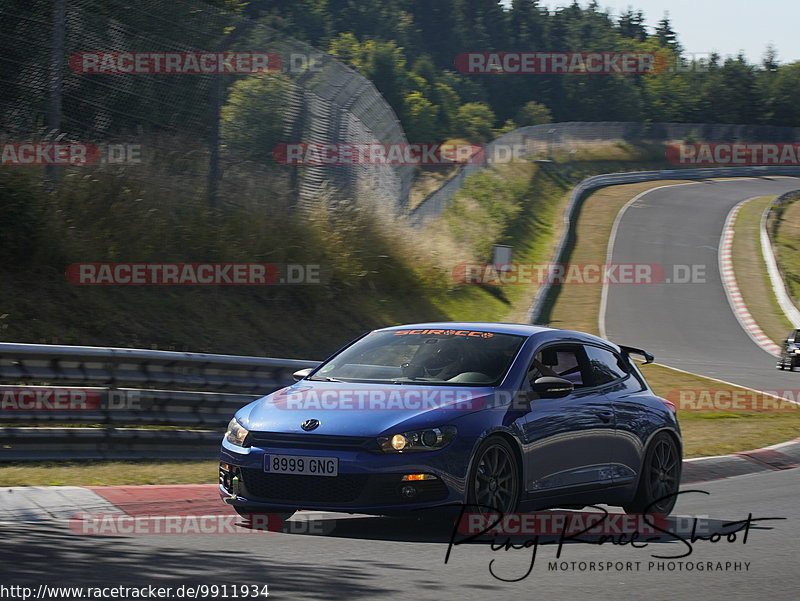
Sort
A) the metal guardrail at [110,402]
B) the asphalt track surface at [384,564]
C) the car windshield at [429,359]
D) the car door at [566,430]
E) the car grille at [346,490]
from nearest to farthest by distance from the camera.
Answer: the asphalt track surface at [384,564], the car grille at [346,490], the car door at [566,430], the car windshield at [429,359], the metal guardrail at [110,402]

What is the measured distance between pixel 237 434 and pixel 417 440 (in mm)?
1319

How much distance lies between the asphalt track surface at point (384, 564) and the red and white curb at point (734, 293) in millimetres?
26279

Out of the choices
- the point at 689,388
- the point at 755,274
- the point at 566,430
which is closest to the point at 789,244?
the point at 755,274

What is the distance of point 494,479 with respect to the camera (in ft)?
25.3

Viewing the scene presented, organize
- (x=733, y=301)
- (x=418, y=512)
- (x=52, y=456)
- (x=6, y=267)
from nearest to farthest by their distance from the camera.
A: (x=418, y=512) → (x=52, y=456) → (x=6, y=267) → (x=733, y=301)

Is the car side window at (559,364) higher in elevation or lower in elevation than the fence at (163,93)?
lower

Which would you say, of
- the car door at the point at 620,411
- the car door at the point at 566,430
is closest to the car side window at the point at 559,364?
the car door at the point at 566,430

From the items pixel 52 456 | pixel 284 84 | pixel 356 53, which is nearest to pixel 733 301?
pixel 284 84

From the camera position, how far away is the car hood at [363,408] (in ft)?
24.5

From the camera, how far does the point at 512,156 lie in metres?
55.9

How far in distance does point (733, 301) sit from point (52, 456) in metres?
33.5

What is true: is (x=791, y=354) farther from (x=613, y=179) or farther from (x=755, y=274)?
(x=613, y=179)

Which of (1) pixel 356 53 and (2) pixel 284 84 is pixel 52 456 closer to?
(2) pixel 284 84

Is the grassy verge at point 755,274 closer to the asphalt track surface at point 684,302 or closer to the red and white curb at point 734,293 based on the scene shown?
the red and white curb at point 734,293
